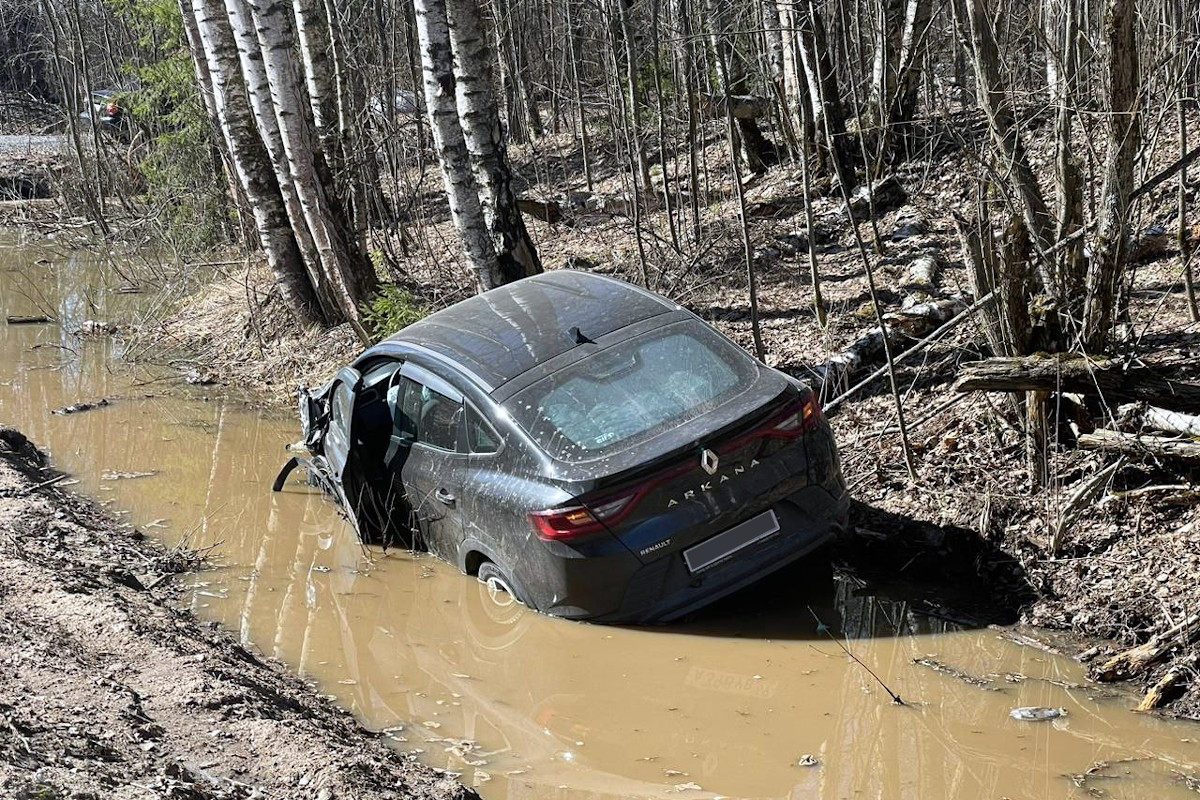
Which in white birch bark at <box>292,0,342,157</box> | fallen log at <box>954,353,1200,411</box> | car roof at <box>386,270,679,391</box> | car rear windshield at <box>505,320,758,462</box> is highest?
white birch bark at <box>292,0,342,157</box>

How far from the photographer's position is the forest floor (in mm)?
6062

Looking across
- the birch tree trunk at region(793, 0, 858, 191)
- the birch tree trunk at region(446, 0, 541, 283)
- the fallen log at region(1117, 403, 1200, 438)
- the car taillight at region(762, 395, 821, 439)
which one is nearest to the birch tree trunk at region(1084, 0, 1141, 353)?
the fallen log at region(1117, 403, 1200, 438)

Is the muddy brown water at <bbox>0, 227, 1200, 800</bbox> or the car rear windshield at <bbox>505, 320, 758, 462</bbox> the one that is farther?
the car rear windshield at <bbox>505, 320, 758, 462</bbox>

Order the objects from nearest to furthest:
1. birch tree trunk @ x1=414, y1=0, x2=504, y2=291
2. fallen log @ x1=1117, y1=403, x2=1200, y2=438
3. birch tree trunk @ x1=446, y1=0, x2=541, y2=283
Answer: fallen log @ x1=1117, y1=403, x2=1200, y2=438 → birch tree trunk @ x1=446, y1=0, x2=541, y2=283 → birch tree trunk @ x1=414, y1=0, x2=504, y2=291

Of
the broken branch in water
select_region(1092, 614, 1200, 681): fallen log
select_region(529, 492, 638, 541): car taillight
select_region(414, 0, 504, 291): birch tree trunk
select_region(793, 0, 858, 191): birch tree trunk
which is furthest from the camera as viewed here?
select_region(793, 0, 858, 191): birch tree trunk

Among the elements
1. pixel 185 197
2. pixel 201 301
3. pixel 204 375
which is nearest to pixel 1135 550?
pixel 204 375

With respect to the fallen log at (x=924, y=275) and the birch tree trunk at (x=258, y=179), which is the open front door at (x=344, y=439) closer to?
the fallen log at (x=924, y=275)

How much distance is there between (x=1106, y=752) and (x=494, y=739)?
2669 mm

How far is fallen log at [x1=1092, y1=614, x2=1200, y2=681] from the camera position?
208 inches

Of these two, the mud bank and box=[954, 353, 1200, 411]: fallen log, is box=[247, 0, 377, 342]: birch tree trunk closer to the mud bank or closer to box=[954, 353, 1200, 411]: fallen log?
the mud bank

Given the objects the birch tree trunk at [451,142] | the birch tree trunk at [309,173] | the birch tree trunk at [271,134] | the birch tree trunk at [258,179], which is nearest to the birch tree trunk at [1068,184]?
the birch tree trunk at [451,142]

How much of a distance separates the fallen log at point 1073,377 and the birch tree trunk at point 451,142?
5.10 m

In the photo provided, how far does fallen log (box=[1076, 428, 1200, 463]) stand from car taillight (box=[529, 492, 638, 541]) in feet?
8.43

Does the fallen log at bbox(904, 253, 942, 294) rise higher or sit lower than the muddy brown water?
higher
